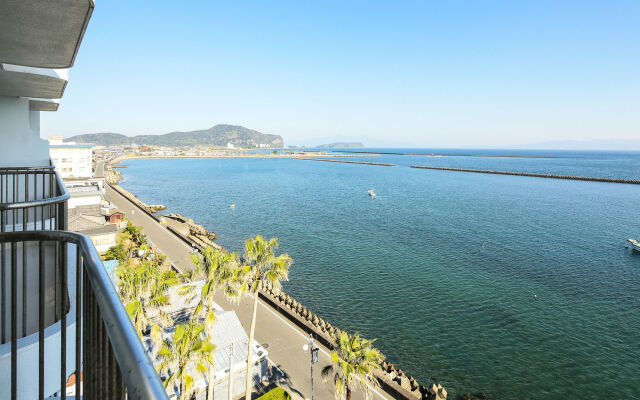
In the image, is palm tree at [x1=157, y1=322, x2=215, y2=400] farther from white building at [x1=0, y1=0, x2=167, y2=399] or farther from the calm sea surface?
the calm sea surface

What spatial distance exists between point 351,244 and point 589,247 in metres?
26.2

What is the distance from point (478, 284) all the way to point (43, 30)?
101 ft

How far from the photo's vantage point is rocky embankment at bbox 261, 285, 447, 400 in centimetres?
1606

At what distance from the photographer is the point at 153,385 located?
1067mm

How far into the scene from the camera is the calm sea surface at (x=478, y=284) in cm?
1903

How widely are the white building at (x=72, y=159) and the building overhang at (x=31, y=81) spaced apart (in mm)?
63780

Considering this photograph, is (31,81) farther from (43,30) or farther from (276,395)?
(276,395)

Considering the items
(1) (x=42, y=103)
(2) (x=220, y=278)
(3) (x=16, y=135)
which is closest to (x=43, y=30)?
(3) (x=16, y=135)

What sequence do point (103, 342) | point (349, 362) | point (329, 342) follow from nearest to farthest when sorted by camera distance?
point (103, 342)
point (349, 362)
point (329, 342)

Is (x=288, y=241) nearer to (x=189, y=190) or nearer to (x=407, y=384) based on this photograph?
(x=407, y=384)

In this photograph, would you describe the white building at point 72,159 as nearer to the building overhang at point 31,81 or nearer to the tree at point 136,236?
the tree at point 136,236

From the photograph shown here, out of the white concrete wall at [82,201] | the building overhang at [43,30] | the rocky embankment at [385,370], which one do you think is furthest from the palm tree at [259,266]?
the white concrete wall at [82,201]

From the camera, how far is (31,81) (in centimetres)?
765

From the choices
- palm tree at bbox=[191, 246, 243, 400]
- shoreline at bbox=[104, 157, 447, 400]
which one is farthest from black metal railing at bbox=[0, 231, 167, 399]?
shoreline at bbox=[104, 157, 447, 400]
